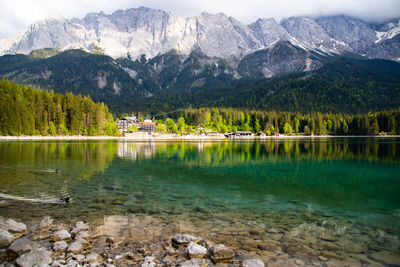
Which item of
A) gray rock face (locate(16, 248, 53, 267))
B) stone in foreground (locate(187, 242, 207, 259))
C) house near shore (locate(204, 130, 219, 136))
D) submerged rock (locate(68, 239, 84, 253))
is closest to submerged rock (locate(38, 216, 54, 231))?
submerged rock (locate(68, 239, 84, 253))

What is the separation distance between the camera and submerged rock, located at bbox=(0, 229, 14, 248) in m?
12.4

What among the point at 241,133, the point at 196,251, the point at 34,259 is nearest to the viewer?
the point at 34,259

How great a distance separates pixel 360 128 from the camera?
185000mm

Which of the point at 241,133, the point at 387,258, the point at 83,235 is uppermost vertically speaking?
the point at 241,133

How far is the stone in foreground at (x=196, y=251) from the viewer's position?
36.8ft

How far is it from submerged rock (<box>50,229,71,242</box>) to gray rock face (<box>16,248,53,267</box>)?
6.40ft

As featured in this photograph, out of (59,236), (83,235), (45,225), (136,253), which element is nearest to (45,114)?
(45,225)

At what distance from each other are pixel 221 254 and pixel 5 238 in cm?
999

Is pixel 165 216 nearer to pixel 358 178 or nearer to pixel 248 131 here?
pixel 358 178

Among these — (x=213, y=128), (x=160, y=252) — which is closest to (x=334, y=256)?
(x=160, y=252)

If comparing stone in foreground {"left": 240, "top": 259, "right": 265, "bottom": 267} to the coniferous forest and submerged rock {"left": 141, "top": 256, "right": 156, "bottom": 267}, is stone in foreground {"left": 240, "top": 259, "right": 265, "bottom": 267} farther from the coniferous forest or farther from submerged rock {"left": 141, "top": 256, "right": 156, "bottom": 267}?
the coniferous forest

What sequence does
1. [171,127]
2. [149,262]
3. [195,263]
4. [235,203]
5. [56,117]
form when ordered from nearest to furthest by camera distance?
[195,263], [149,262], [235,203], [56,117], [171,127]

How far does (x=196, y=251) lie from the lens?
11359 millimetres

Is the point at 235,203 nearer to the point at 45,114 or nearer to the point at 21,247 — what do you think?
the point at 21,247
